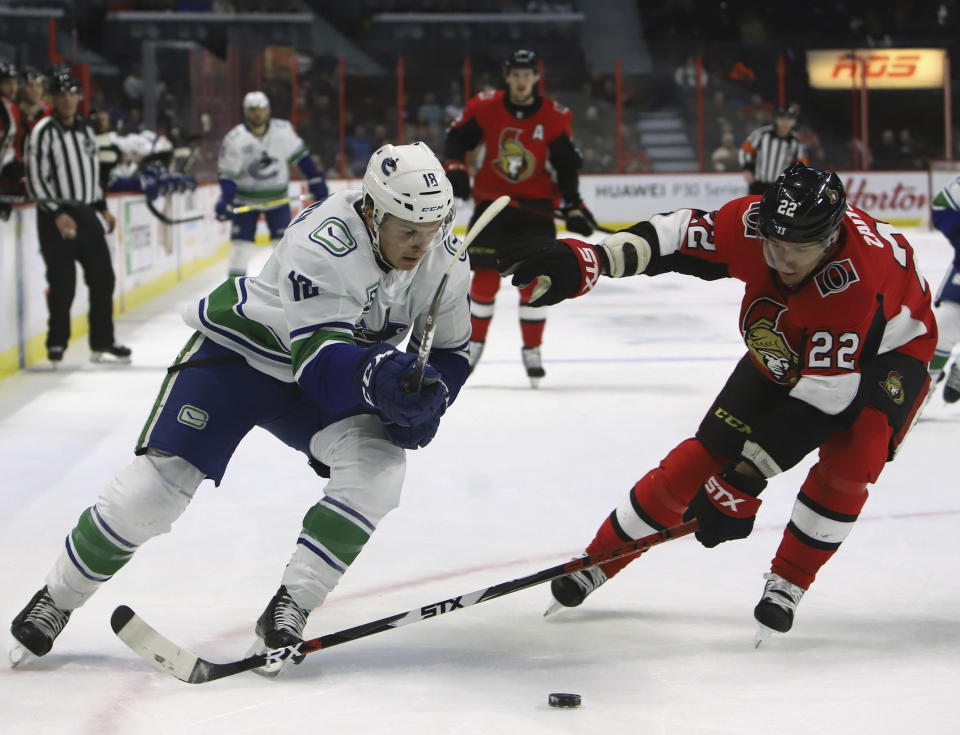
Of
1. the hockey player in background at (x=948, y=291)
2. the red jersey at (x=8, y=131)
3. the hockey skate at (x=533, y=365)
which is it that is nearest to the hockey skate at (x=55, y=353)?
the red jersey at (x=8, y=131)

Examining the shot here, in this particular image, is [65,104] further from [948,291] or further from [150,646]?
[150,646]

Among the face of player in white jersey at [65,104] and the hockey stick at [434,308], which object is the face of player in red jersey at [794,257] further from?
the face of player in white jersey at [65,104]

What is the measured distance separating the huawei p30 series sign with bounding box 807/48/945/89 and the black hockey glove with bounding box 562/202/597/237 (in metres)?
9.71

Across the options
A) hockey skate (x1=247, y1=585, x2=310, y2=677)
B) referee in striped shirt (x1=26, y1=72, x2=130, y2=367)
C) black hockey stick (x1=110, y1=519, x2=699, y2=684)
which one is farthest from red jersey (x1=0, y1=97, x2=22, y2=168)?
hockey skate (x1=247, y1=585, x2=310, y2=677)

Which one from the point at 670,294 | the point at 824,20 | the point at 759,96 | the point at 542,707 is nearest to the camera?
the point at 542,707

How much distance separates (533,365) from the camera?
551 centimetres

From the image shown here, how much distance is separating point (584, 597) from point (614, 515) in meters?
0.17

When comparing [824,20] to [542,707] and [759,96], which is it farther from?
[542,707]

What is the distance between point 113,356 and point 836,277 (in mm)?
4428

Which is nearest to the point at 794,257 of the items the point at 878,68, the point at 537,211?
the point at 537,211

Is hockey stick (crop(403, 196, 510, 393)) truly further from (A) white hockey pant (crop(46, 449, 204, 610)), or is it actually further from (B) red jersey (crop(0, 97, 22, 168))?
(B) red jersey (crop(0, 97, 22, 168))

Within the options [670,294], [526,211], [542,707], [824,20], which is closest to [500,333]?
[526,211]

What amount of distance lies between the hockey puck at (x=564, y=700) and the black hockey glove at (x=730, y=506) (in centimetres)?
42

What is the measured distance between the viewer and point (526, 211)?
18.8 feet
